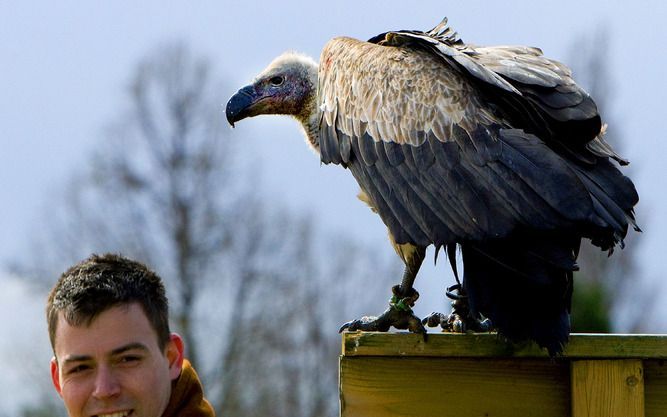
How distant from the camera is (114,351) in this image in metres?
3.92

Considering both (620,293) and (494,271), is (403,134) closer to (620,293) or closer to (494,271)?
(494,271)

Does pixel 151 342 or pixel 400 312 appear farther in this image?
pixel 400 312

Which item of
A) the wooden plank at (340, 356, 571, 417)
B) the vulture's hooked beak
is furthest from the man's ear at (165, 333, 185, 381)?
the vulture's hooked beak

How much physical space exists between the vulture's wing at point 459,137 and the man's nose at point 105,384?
123 cm

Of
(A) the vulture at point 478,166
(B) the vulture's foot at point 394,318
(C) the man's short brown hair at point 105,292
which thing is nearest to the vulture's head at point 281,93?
(A) the vulture at point 478,166

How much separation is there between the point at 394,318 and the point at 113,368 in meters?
1.39

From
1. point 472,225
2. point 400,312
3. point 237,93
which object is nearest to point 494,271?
point 472,225

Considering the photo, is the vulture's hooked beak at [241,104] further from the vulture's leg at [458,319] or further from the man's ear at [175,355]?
the man's ear at [175,355]

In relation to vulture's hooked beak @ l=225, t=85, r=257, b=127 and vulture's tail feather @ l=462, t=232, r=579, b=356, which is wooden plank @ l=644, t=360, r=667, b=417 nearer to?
vulture's tail feather @ l=462, t=232, r=579, b=356

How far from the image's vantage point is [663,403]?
163 inches

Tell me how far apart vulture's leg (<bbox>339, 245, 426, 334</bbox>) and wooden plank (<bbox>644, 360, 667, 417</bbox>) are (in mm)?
989

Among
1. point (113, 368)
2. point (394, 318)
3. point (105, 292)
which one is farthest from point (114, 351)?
point (394, 318)

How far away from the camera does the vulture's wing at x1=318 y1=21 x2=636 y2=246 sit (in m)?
4.40

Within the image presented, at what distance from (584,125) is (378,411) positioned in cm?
130
